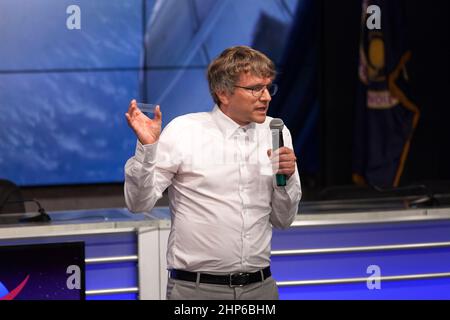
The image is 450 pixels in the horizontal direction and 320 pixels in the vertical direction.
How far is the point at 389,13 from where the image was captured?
544cm

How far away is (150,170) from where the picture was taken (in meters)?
2.29

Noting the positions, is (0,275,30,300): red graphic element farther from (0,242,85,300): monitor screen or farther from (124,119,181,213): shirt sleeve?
(124,119,181,213): shirt sleeve

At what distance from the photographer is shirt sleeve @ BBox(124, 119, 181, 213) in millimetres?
2275

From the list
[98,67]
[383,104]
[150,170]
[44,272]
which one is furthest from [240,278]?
[383,104]

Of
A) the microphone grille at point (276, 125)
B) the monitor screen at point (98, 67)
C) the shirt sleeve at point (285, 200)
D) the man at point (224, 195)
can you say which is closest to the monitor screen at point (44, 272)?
the man at point (224, 195)

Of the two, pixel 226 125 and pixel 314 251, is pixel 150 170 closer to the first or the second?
pixel 226 125

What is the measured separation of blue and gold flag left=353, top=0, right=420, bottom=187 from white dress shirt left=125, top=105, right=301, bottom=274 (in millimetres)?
3124

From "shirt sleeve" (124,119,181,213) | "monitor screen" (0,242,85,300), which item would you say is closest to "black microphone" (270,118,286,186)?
"shirt sleeve" (124,119,181,213)

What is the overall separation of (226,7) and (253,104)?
3.24 metres

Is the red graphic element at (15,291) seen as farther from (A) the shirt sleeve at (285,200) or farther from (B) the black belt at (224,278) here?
(A) the shirt sleeve at (285,200)

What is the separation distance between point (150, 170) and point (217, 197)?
24 centimetres

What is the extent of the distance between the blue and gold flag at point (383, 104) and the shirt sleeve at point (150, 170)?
3.22m
